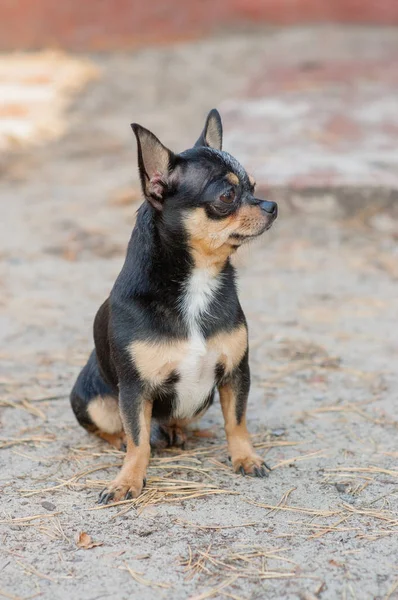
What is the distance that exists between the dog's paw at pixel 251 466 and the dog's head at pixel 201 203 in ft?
2.81

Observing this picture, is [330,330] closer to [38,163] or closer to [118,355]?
[118,355]

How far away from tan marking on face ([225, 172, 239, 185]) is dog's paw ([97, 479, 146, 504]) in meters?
1.19

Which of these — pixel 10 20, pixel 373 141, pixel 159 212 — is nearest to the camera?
pixel 159 212

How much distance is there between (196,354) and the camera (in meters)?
3.37

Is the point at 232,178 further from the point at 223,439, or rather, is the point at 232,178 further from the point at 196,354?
the point at 223,439

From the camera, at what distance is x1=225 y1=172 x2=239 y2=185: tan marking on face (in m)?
3.37

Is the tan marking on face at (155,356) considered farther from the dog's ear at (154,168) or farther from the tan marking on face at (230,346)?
the dog's ear at (154,168)

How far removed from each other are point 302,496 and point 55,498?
0.94 meters

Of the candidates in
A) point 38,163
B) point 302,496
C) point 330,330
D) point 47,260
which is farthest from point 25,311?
point 38,163

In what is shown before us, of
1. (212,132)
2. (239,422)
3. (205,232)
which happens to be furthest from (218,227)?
(239,422)

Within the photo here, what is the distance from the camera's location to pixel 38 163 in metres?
8.80

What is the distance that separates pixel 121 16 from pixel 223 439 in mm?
10308

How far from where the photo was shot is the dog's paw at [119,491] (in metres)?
3.35

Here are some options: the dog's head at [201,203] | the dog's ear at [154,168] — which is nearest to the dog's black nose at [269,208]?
the dog's head at [201,203]
